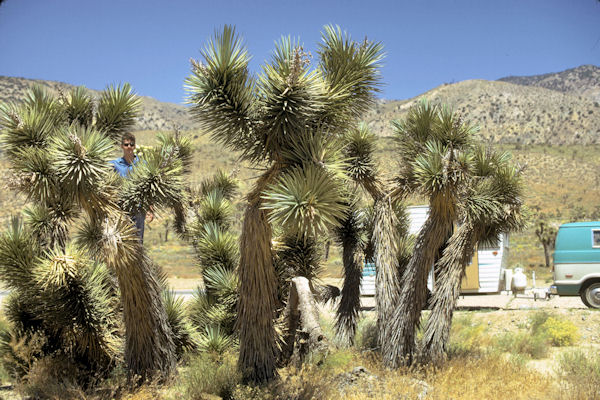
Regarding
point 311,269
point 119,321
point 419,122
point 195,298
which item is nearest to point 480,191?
point 419,122

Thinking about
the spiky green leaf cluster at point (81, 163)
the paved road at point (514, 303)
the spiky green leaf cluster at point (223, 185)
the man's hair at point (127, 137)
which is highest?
the man's hair at point (127, 137)

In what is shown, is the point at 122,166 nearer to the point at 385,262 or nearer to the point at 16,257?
the point at 16,257

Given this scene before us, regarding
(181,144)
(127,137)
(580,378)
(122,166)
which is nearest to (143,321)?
(122,166)

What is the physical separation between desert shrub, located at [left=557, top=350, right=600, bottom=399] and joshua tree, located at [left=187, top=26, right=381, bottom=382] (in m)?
3.57

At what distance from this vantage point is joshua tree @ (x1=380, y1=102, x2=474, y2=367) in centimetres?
729

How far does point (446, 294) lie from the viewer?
8.20 meters

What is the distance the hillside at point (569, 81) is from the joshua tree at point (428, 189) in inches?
6129

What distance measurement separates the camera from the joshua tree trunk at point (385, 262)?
841 centimetres

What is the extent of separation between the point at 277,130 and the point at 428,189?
2615 millimetres

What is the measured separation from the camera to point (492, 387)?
263 inches

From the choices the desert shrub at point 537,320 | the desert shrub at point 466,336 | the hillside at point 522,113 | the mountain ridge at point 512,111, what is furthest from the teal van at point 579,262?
the hillside at point 522,113

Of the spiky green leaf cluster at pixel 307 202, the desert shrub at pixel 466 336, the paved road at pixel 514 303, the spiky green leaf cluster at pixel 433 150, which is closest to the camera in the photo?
the spiky green leaf cluster at pixel 307 202

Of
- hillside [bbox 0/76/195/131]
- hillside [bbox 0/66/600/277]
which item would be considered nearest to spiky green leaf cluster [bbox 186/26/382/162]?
hillside [bbox 0/66/600/277]

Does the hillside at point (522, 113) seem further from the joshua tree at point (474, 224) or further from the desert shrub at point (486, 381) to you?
the desert shrub at point (486, 381)
